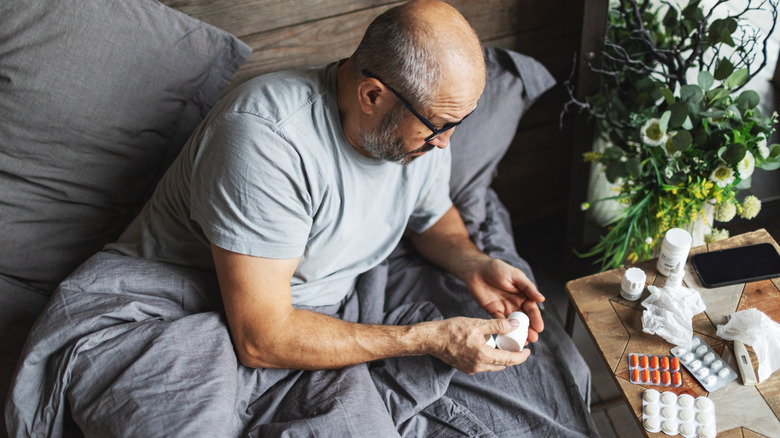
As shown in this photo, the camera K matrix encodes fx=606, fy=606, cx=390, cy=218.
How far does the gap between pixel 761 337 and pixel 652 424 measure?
0.26 metres

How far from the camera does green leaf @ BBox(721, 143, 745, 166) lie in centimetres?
136

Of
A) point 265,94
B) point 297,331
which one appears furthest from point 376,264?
point 265,94

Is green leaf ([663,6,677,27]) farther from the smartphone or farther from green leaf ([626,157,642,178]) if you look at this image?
the smartphone

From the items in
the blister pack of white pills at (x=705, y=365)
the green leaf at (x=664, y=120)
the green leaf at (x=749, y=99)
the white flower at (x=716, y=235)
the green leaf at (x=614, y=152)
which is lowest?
the white flower at (x=716, y=235)

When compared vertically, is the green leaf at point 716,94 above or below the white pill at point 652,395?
above

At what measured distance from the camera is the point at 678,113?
1432 mm

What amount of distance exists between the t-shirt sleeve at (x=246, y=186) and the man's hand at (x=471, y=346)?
1.20 ft

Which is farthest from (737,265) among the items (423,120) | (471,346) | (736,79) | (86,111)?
(86,111)

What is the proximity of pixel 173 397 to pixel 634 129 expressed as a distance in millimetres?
→ 1304

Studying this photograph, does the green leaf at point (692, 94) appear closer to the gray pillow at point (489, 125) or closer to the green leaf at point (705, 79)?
the green leaf at point (705, 79)

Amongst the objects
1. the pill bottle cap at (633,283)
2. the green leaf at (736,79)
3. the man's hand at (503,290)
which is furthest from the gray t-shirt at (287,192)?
the green leaf at (736,79)

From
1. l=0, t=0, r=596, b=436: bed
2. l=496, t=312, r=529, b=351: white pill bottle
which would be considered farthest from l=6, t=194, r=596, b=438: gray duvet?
l=496, t=312, r=529, b=351: white pill bottle

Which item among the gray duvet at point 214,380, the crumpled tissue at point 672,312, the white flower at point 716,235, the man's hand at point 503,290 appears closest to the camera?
the gray duvet at point 214,380

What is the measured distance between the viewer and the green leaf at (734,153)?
53.4 inches
